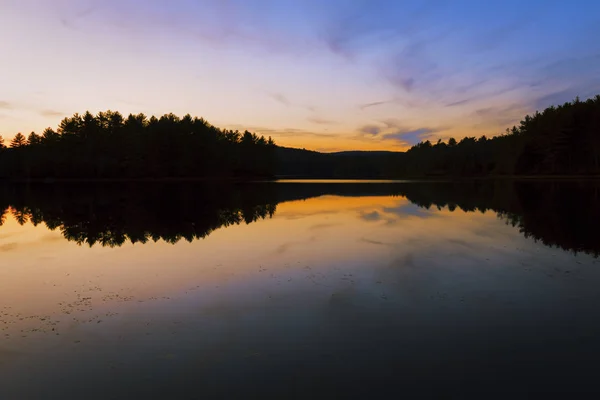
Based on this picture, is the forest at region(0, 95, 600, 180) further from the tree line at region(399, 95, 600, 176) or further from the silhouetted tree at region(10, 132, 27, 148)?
the silhouetted tree at region(10, 132, 27, 148)

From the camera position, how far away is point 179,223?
2900 centimetres

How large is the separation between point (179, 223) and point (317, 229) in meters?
9.85

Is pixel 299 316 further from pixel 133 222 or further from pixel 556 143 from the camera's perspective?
pixel 556 143

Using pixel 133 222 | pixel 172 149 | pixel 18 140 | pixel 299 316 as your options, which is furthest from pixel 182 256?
pixel 18 140

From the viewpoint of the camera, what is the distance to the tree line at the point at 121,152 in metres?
113

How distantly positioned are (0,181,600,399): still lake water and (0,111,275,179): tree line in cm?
9510

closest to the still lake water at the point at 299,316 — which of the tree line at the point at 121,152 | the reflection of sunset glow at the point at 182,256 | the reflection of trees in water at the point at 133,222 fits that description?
the reflection of sunset glow at the point at 182,256

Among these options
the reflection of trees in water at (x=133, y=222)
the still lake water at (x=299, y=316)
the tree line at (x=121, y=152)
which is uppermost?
the tree line at (x=121, y=152)

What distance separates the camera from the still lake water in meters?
7.42

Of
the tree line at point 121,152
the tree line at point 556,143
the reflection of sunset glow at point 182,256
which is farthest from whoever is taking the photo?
the tree line at point 121,152

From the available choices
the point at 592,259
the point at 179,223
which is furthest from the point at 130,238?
the point at 592,259

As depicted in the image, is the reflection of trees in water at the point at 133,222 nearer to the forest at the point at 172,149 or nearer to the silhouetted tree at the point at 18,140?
the forest at the point at 172,149

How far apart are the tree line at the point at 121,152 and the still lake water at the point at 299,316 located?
95.1 m

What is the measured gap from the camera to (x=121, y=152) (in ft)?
380
